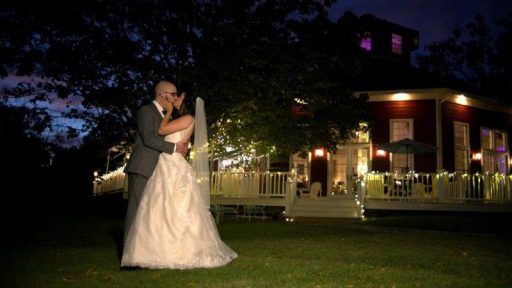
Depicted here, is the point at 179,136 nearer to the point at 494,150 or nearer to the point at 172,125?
the point at 172,125

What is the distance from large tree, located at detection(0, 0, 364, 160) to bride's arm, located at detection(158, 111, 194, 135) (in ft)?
21.8

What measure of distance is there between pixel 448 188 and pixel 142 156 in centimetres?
1383

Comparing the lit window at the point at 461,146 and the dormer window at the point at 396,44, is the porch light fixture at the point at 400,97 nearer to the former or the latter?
the lit window at the point at 461,146

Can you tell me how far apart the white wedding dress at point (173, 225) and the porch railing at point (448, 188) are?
40.3 ft

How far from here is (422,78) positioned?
22.0 meters

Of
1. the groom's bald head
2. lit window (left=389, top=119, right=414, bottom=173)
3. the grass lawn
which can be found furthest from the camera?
lit window (left=389, top=119, right=414, bottom=173)

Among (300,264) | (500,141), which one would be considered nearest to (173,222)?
(300,264)

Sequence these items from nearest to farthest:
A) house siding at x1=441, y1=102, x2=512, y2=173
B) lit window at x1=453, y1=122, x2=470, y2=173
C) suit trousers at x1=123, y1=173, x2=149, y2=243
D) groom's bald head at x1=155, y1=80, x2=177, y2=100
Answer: suit trousers at x1=123, y1=173, x2=149, y2=243
groom's bald head at x1=155, y1=80, x2=177, y2=100
house siding at x1=441, y1=102, x2=512, y2=173
lit window at x1=453, y1=122, x2=470, y2=173

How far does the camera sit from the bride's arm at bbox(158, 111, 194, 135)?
5422 mm

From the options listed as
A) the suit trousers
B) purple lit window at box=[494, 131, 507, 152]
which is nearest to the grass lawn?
the suit trousers

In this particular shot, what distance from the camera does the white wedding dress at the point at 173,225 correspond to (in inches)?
204

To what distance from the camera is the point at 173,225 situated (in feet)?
17.4

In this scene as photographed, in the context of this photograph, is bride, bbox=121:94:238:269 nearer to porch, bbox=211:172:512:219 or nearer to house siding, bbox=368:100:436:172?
porch, bbox=211:172:512:219

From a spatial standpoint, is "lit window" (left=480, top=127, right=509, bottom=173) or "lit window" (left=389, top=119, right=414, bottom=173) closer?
"lit window" (left=389, top=119, right=414, bottom=173)
